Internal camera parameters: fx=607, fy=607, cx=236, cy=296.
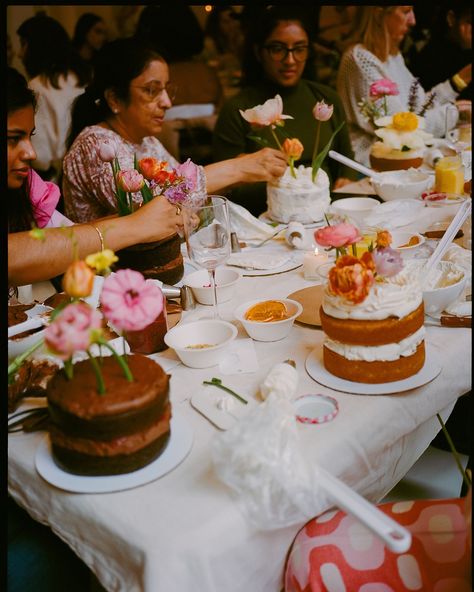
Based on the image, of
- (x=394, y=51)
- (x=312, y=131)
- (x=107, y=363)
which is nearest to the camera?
(x=107, y=363)

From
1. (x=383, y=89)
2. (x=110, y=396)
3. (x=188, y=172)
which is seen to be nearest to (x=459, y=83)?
(x=383, y=89)

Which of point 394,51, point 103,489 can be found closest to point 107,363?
point 103,489

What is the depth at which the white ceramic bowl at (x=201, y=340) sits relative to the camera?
1306 mm

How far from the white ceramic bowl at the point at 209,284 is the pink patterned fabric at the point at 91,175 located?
809 millimetres

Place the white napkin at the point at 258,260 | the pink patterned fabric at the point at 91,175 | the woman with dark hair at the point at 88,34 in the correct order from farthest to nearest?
the woman with dark hair at the point at 88,34, the pink patterned fabric at the point at 91,175, the white napkin at the point at 258,260

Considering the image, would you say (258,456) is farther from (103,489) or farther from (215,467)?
(103,489)

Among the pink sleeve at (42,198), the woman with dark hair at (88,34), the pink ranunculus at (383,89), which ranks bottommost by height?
the pink sleeve at (42,198)

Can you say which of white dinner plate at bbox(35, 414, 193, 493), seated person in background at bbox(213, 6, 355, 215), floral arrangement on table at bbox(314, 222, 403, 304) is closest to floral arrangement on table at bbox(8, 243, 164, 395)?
white dinner plate at bbox(35, 414, 193, 493)

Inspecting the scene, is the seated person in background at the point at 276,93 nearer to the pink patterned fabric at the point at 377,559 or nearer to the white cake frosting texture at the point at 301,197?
the white cake frosting texture at the point at 301,197

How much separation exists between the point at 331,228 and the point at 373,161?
1.72 meters

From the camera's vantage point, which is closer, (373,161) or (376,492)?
(376,492)

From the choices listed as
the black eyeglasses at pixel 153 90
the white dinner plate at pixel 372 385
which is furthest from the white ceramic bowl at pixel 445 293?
the black eyeglasses at pixel 153 90

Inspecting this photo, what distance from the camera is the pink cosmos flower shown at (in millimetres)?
1137

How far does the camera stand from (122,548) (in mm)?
924
